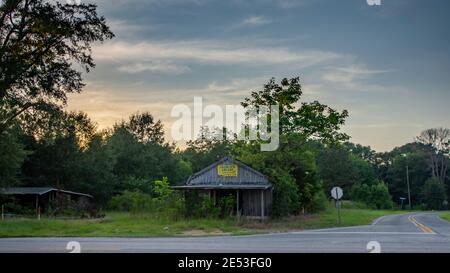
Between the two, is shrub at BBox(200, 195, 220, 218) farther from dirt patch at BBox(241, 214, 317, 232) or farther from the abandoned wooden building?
the abandoned wooden building

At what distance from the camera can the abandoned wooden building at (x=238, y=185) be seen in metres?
34.2

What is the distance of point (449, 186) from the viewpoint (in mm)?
86438

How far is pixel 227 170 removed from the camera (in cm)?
3500

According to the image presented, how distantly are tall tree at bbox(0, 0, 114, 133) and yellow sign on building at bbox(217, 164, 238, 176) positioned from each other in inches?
801

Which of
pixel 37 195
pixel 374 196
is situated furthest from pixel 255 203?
pixel 374 196

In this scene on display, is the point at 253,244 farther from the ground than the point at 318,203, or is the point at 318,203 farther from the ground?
the point at 253,244

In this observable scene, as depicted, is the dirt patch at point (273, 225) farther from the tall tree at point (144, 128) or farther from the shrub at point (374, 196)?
the tall tree at point (144, 128)

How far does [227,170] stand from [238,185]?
5.21ft

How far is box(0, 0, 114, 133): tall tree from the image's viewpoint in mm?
11992

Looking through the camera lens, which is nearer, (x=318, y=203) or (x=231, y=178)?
(x=231, y=178)

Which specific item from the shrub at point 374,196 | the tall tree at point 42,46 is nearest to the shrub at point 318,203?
the tall tree at point 42,46

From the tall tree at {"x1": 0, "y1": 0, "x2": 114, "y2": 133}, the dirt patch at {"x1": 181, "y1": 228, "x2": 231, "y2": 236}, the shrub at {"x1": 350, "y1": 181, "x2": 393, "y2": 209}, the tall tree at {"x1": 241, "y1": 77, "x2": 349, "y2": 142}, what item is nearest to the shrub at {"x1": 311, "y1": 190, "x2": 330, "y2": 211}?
the tall tree at {"x1": 241, "y1": 77, "x2": 349, "y2": 142}

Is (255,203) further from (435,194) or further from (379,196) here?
(435,194)
